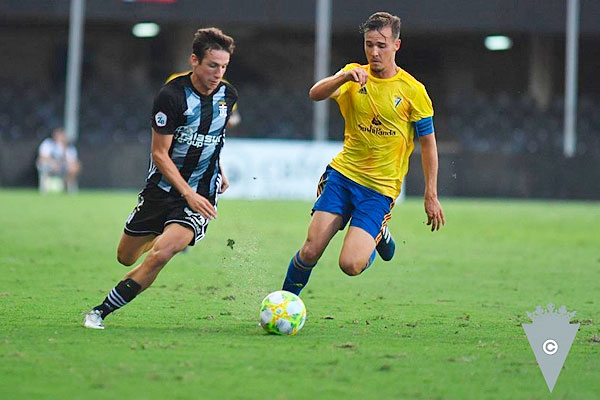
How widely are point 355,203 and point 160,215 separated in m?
1.42

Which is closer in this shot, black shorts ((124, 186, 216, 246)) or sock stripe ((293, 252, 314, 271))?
black shorts ((124, 186, 216, 246))

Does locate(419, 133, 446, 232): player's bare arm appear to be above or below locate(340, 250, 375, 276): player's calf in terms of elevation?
above

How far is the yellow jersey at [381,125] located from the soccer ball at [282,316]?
1220 mm

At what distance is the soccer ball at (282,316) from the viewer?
6.62 metres

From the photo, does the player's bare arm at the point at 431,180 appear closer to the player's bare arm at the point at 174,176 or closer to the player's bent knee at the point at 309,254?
the player's bent knee at the point at 309,254

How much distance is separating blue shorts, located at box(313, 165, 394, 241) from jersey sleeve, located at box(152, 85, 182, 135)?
1312mm

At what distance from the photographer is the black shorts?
689 cm

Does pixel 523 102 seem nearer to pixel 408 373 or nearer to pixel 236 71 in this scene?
pixel 236 71

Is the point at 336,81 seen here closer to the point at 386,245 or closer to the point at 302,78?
the point at 386,245

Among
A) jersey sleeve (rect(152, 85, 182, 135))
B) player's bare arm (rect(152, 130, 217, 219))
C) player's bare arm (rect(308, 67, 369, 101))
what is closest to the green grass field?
player's bare arm (rect(152, 130, 217, 219))

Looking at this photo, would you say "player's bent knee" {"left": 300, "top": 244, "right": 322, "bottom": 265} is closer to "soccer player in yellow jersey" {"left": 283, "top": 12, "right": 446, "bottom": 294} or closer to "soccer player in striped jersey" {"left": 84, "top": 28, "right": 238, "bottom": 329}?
"soccer player in yellow jersey" {"left": 283, "top": 12, "right": 446, "bottom": 294}

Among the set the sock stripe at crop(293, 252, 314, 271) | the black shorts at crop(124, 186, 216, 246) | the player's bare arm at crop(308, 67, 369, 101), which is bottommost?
the sock stripe at crop(293, 252, 314, 271)

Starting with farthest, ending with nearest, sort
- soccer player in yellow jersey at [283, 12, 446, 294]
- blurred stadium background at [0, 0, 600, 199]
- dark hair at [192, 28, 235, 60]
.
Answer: blurred stadium background at [0, 0, 600, 199], soccer player in yellow jersey at [283, 12, 446, 294], dark hair at [192, 28, 235, 60]

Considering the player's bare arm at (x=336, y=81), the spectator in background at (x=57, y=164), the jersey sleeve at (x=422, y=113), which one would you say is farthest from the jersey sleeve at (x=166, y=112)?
the spectator in background at (x=57, y=164)
